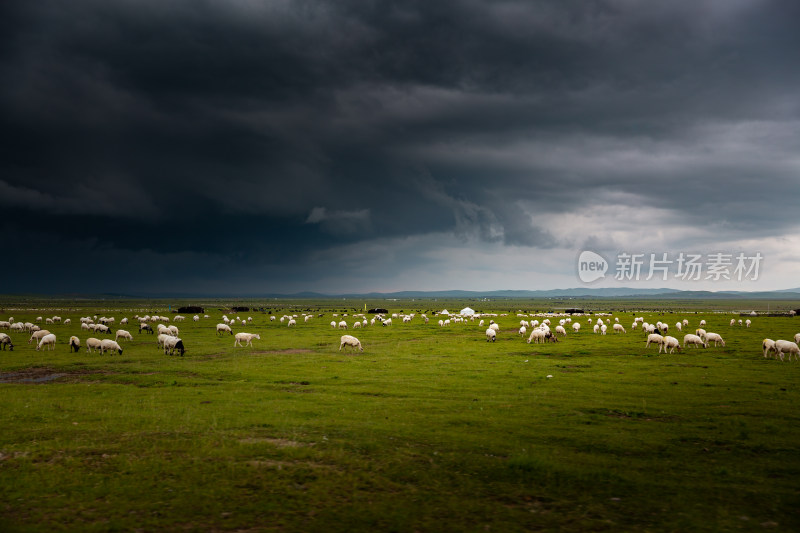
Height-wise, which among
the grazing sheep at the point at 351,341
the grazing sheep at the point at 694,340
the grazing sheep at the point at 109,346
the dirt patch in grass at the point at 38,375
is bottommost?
the dirt patch in grass at the point at 38,375

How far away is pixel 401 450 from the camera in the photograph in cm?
1326

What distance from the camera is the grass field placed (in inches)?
369

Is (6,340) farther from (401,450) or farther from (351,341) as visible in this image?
(401,450)

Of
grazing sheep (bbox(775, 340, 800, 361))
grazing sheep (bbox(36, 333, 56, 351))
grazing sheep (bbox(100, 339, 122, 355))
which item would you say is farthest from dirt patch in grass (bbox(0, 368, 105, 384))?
grazing sheep (bbox(775, 340, 800, 361))

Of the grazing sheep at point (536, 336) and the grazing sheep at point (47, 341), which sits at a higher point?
the grazing sheep at point (536, 336)

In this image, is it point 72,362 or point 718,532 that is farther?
point 72,362

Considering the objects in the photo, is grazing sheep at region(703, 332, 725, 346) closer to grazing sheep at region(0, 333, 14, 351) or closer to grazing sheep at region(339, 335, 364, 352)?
grazing sheep at region(339, 335, 364, 352)

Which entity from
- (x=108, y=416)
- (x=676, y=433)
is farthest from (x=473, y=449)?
(x=108, y=416)

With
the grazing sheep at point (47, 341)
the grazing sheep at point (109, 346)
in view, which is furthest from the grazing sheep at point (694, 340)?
the grazing sheep at point (47, 341)

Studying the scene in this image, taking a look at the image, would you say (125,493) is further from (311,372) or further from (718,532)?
(311,372)

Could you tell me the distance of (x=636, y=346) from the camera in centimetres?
4166

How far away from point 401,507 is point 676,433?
1106 centimetres

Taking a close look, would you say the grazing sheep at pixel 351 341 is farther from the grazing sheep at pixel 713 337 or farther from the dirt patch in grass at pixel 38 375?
the grazing sheep at pixel 713 337

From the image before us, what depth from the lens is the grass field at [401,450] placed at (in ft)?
30.7
